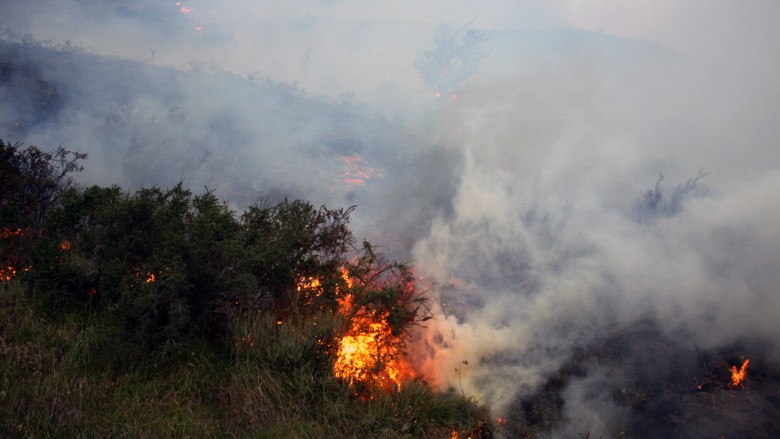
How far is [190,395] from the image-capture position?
3246 millimetres

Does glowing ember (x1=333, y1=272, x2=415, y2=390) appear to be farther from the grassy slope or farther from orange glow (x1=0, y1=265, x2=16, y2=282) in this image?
orange glow (x1=0, y1=265, x2=16, y2=282)

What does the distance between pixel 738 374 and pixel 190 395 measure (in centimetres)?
465

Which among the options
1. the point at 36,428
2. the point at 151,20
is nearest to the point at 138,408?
the point at 36,428

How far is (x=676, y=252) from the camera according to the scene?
6.10 m

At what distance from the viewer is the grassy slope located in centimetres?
284

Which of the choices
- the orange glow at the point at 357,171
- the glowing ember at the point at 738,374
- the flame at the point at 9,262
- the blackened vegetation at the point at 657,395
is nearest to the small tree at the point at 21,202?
the flame at the point at 9,262

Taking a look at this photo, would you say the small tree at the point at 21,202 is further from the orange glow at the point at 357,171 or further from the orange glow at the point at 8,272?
the orange glow at the point at 357,171

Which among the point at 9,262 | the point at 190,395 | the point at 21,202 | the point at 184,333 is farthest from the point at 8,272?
the point at 190,395

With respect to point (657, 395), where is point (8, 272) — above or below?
above

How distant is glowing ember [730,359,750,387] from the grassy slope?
237cm

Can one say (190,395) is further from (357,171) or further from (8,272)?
(357,171)

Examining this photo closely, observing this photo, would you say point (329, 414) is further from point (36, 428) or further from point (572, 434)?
point (572, 434)

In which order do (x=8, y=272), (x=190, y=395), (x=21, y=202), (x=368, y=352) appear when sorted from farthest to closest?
(x=21, y=202), (x=8, y=272), (x=368, y=352), (x=190, y=395)

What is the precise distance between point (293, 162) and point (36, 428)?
7.71 m
